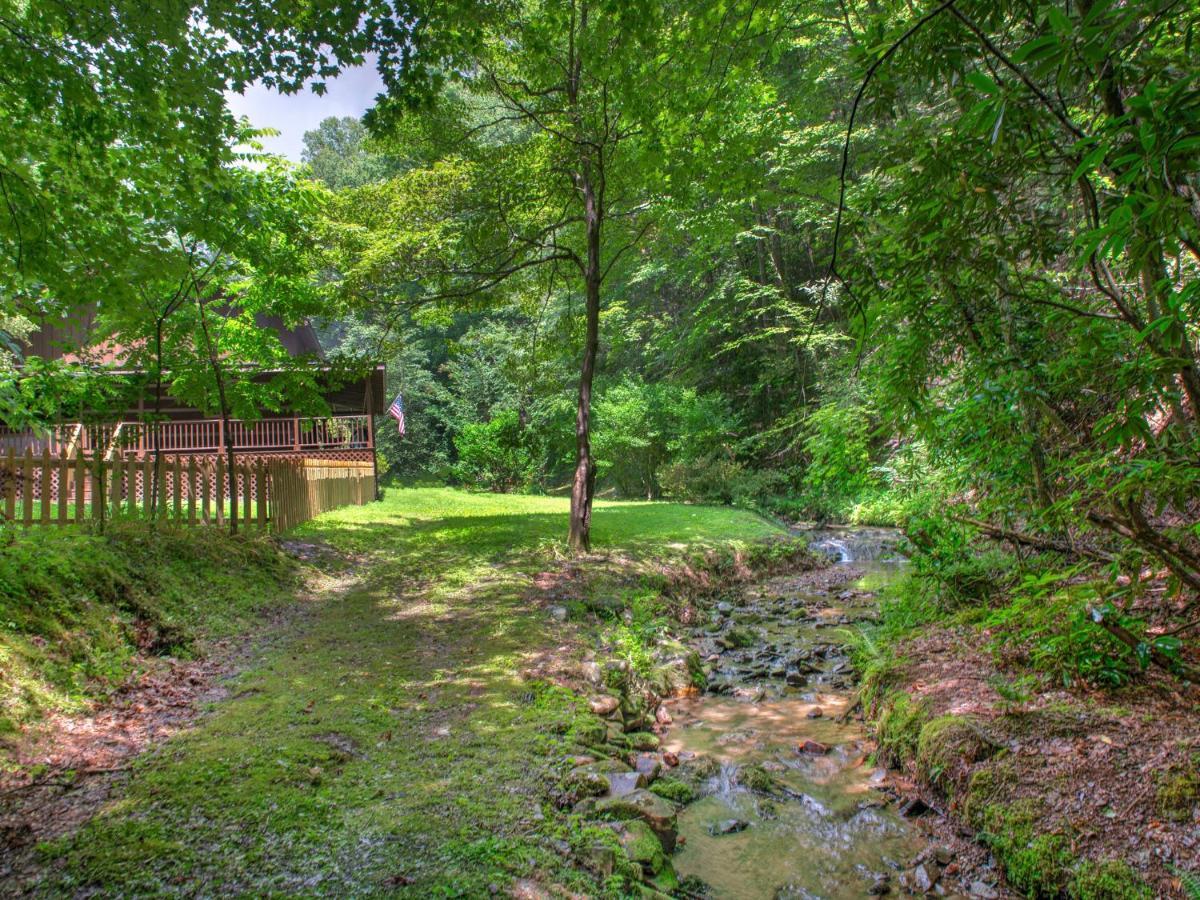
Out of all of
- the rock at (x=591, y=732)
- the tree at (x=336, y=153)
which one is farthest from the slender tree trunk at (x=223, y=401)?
the tree at (x=336, y=153)

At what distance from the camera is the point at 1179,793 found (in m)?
2.91

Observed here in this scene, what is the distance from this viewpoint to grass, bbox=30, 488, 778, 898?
8.52 feet

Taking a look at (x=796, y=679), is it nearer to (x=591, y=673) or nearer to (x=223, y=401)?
(x=591, y=673)

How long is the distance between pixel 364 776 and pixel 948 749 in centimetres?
335

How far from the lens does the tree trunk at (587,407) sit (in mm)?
10367

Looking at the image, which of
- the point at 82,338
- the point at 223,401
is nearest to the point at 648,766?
the point at 223,401

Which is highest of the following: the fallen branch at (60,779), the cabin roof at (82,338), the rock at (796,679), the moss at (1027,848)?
the cabin roof at (82,338)

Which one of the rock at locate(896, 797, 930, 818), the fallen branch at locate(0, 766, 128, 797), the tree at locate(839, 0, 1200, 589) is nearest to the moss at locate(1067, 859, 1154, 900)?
the rock at locate(896, 797, 930, 818)

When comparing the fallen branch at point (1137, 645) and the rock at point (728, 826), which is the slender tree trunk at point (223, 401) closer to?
the rock at point (728, 826)

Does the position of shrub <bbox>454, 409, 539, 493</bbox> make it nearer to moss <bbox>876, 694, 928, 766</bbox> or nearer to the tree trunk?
the tree trunk

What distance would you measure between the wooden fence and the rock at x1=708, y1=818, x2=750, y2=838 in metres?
6.47

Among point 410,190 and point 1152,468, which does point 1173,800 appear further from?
point 410,190

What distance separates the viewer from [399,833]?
116 inches

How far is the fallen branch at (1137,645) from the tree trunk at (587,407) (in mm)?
7521
